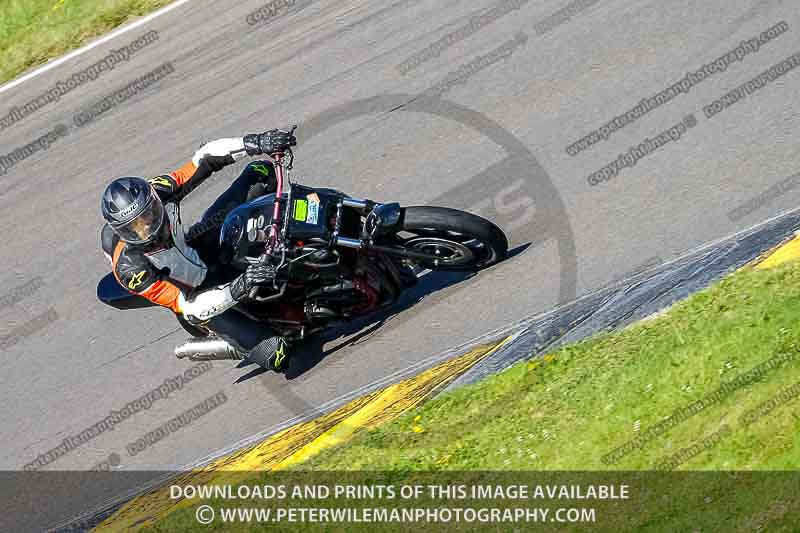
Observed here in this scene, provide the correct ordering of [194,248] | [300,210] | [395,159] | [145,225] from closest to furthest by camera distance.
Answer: [145,225]
[300,210]
[194,248]
[395,159]

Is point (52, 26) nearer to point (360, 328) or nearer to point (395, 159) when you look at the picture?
point (395, 159)

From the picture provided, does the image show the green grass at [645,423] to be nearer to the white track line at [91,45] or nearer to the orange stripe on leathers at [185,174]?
the orange stripe on leathers at [185,174]

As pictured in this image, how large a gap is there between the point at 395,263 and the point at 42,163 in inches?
235

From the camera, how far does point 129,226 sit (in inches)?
286

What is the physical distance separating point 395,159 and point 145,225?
Result: 3399mm

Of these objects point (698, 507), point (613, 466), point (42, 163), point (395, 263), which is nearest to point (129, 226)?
point (395, 263)

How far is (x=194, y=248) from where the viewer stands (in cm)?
829

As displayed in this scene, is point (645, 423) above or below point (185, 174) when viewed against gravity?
below

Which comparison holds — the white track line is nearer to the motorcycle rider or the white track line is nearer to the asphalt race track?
the asphalt race track

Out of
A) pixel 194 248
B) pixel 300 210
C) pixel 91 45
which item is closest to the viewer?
pixel 300 210

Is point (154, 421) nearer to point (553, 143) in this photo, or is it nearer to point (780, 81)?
point (553, 143)

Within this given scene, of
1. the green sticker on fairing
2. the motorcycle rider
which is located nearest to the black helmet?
the motorcycle rider

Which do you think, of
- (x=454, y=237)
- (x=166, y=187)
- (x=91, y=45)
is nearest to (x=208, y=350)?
(x=166, y=187)

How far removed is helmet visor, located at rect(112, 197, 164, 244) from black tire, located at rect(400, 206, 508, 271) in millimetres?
1854
